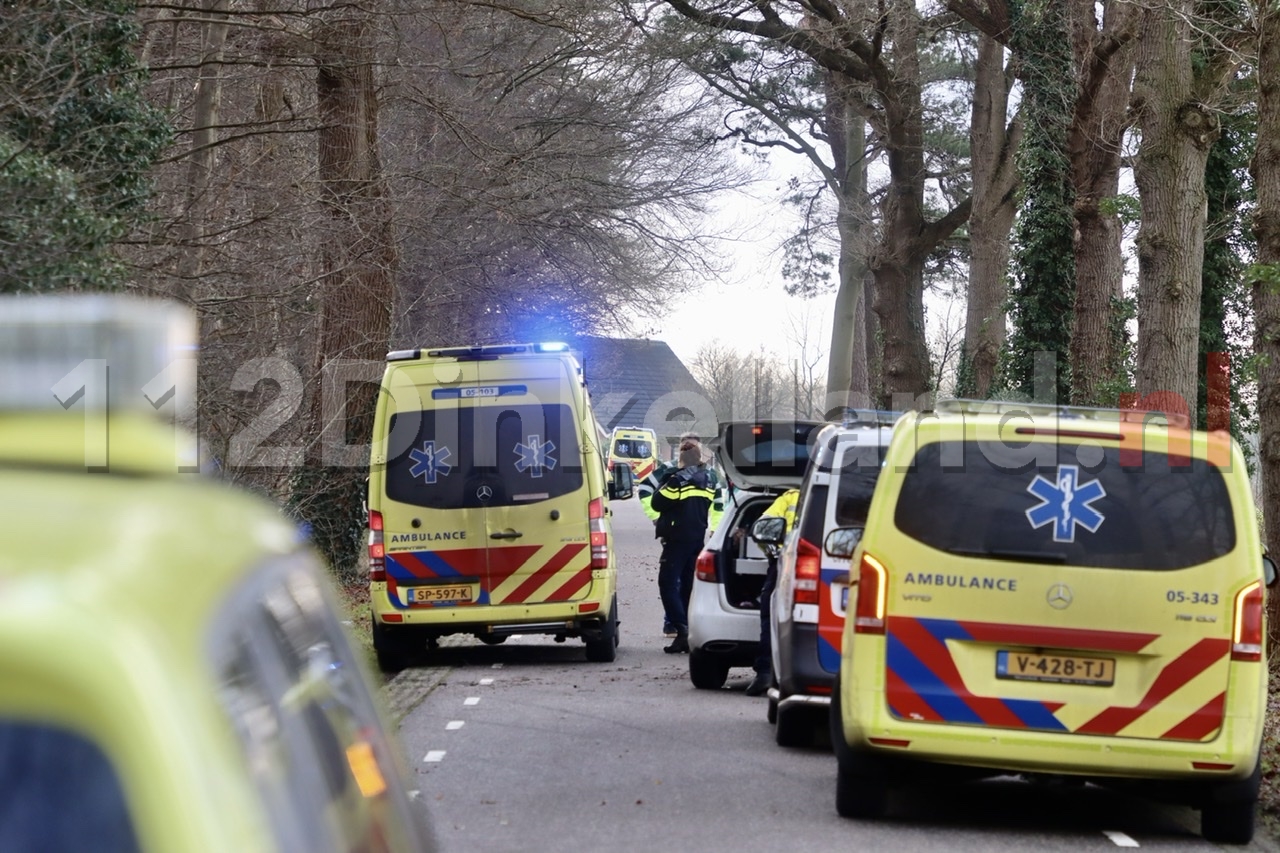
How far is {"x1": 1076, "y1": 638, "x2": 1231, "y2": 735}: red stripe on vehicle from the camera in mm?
7254

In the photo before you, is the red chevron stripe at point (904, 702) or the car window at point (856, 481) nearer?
the red chevron stripe at point (904, 702)

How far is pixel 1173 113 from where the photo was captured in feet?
51.1

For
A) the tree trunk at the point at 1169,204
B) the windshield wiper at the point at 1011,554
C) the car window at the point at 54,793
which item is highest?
the tree trunk at the point at 1169,204

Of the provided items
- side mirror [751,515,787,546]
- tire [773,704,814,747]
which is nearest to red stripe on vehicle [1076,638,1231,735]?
tire [773,704,814,747]

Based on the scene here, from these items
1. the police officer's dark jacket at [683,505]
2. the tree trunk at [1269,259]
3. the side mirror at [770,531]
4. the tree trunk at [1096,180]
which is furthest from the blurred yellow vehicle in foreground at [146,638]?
the tree trunk at [1096,180]

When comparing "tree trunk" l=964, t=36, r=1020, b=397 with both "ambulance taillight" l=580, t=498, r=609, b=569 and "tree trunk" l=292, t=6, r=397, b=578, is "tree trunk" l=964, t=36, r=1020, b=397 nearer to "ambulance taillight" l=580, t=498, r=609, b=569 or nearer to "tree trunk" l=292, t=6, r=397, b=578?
"tree trunk" l=292, t=6, r=397, b=578

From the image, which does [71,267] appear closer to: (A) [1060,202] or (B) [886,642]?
(B) [886,642]

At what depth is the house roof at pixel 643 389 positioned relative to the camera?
127ft

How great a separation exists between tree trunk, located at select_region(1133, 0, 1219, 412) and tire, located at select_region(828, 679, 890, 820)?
30.6 ft

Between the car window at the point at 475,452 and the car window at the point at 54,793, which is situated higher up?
the car window at the point at 54,793

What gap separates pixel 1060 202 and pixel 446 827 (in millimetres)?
20503

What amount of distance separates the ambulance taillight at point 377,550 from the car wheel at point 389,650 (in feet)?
1.43

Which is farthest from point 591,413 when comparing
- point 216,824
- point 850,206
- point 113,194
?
point 850,206

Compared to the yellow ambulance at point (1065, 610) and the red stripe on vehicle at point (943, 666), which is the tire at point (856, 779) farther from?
the red stripe on vehicle at point (943, 666)
